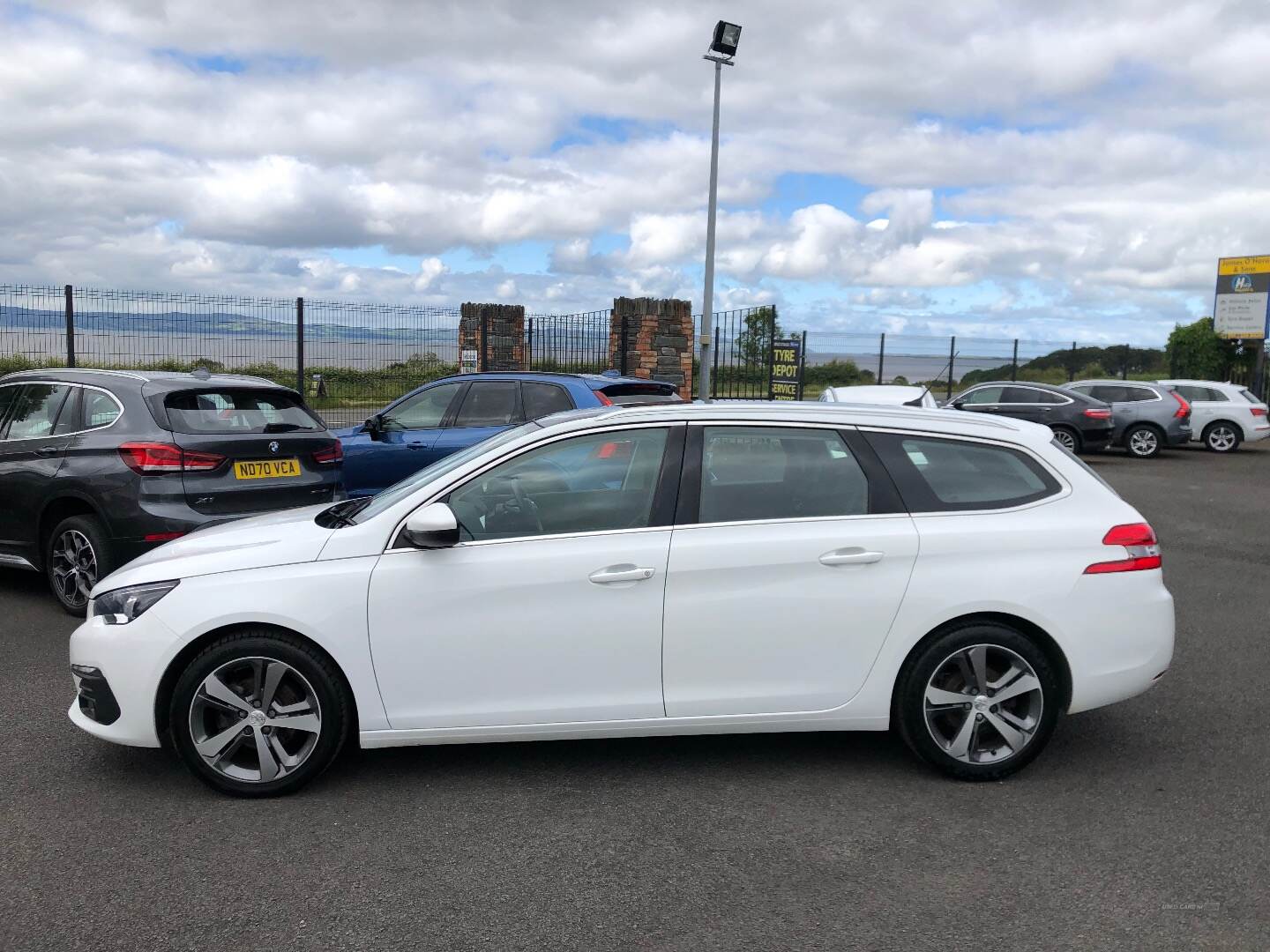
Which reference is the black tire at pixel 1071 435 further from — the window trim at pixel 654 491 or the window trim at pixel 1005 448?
the window trim at pixel 654 491

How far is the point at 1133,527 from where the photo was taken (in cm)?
434

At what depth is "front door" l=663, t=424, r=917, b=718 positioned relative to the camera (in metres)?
4.12

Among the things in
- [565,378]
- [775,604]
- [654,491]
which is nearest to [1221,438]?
[565,378]

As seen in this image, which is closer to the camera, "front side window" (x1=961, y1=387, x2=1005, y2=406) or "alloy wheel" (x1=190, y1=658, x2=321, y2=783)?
"alloy wheel" (x1=190, y1=658, x2=321, y2=783)

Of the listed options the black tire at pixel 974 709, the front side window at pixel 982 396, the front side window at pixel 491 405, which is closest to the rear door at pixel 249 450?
the front side window at pixel 491 405

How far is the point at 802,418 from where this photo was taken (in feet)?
14.7

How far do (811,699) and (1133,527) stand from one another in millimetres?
1494

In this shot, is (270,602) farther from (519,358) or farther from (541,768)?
(519,358)

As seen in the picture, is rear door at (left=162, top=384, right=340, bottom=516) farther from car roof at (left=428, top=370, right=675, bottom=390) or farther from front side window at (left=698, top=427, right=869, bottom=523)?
front side window at (left=698, top=427, right=869, bottom=523)

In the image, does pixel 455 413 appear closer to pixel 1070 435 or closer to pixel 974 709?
pixel 974 709

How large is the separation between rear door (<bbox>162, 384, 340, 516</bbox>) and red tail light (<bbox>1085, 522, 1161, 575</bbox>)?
5.03 metres

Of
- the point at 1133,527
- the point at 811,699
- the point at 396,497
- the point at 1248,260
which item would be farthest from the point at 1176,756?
the point at 1248,260

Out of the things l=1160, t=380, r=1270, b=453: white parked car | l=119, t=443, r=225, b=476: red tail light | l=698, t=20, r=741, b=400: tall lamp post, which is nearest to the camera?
l=119, t=443, r=225, b=476: red tail light

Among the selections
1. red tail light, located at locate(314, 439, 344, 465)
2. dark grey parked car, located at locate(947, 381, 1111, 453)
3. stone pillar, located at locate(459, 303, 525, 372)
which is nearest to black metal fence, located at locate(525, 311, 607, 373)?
stone pillar, located at locate(459, 303, 525, 372)
